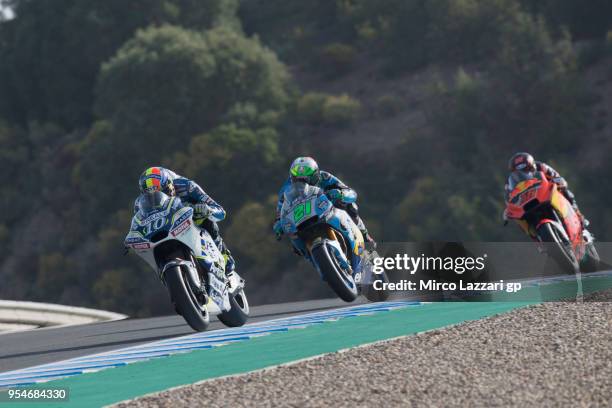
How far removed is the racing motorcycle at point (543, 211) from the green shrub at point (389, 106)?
1715 inches

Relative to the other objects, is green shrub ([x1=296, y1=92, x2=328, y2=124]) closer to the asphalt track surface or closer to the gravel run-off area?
the asphalt track surface

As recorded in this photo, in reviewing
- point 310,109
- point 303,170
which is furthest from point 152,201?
point 310,109

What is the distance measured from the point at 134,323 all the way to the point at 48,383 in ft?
21.5

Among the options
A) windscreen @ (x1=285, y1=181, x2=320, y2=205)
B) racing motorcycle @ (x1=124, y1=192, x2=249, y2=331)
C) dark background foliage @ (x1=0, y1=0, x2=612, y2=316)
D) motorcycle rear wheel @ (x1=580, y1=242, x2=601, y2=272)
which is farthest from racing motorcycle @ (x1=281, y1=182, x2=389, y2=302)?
dark background foliage @ (x1=0, y1=0, x2=612, y2=316)

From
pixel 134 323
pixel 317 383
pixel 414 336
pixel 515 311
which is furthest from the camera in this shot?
pixel 134 323

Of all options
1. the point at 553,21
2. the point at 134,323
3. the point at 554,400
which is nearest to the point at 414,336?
the point at 554,400

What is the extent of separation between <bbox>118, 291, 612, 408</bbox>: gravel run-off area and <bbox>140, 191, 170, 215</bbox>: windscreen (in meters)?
2.35

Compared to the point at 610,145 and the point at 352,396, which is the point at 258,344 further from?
the point at 610,145

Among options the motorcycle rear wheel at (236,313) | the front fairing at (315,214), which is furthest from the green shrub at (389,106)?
the motorcycle rear wheel at (236,313)

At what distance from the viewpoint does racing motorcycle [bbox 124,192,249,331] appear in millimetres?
11391

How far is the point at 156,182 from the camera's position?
38.7 ft

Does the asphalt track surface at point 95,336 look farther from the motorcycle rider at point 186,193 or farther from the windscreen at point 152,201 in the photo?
the windscreen at point 152,201

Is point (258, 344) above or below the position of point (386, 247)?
below

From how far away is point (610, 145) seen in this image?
47.2 m
